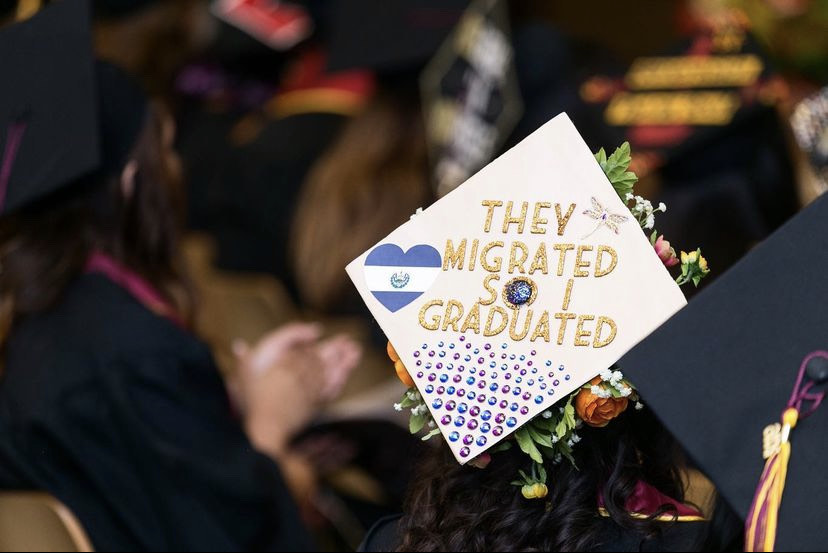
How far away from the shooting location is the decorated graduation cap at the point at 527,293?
3.83ft

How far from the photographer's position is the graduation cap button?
109 centimetres

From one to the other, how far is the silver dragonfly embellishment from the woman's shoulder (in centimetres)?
42

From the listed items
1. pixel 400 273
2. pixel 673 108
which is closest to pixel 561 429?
pixel 400 273

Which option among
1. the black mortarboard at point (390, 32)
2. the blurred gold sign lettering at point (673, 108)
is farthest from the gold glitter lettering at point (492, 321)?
the black mortarboard at point (390, 32)

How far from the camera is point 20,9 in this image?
70.9 inches

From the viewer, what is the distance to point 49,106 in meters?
1.64

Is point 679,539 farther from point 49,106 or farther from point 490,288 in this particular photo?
point 49,106

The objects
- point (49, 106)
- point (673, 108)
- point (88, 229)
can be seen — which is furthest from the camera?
point (673, 108)

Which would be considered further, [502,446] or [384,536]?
[384,536]

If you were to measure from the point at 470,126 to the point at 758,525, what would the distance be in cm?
183

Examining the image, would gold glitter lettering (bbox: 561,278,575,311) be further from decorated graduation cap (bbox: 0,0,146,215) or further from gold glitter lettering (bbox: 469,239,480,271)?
decorated graduation cap (bbox: 0,0,146,215)

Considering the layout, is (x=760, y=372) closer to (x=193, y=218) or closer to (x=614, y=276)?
(x=614, y=276)

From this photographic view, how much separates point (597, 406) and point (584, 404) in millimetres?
13

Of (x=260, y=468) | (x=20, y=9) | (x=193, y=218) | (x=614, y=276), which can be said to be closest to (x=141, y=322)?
(x=260, y=468)
